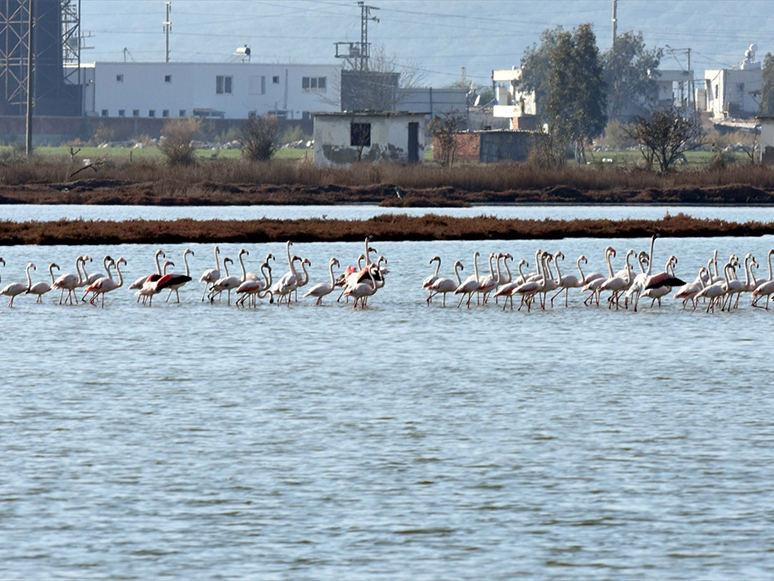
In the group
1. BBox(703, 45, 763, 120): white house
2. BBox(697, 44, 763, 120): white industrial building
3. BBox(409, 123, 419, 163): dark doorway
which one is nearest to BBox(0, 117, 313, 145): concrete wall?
BBox(409, 123, 419, 163): dark doorway

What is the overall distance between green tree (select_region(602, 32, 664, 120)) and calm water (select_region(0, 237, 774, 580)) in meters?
121

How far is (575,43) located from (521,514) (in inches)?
3555

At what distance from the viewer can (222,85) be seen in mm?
125625

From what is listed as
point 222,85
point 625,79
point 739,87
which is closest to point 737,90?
point 739,87

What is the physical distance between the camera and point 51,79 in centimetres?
10981

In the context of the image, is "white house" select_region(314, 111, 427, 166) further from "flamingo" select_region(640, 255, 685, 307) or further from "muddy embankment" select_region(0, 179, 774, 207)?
"flamingo" select_region(640, 255, 685, 307)

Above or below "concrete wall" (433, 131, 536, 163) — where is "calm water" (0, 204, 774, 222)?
below

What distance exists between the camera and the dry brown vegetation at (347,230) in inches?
1426

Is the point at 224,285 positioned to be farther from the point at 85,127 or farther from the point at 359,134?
the point at 85,127

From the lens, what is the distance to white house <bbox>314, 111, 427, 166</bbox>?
6612 centimetres

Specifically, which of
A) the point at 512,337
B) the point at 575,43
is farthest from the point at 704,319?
the point at 575,43

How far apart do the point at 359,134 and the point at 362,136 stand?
178 millimetres

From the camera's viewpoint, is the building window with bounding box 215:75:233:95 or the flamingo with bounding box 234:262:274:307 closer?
the flamingo with bounding box 234:262:274:307

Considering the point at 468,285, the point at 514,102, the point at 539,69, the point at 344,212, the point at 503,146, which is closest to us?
the point at 468,285
